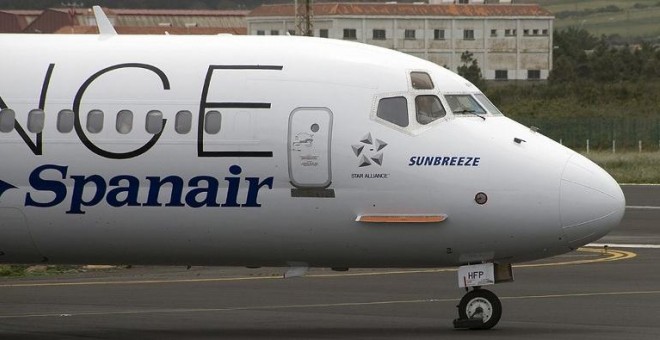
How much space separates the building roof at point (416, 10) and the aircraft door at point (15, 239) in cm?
14164

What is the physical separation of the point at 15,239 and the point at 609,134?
215ft

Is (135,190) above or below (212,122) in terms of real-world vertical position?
below

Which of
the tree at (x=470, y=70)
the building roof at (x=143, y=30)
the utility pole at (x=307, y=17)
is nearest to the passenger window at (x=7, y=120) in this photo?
the utility pole at (x=307, y=17)

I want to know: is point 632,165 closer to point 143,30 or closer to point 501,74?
point 143,30

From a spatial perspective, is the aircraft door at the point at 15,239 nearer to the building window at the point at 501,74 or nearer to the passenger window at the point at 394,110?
the passenger window at the point at 394,110

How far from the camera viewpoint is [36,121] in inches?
840

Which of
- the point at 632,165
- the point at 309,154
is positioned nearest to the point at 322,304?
the point at 309,154

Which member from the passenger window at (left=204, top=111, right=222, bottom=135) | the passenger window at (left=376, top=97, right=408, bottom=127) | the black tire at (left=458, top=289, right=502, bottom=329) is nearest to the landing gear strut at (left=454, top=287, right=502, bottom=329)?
the black tire at (left=458, top=289, right=502, bottom=329)

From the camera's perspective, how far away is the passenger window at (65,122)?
21312 millimetres

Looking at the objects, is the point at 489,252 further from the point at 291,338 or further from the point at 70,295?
the point at 70,295

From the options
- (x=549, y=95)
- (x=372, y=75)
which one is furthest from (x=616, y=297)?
(x=549, y=95)

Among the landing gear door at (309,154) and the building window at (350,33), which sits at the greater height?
the building window at (350,33)

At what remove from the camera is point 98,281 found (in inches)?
1138

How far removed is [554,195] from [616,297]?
5358mm
